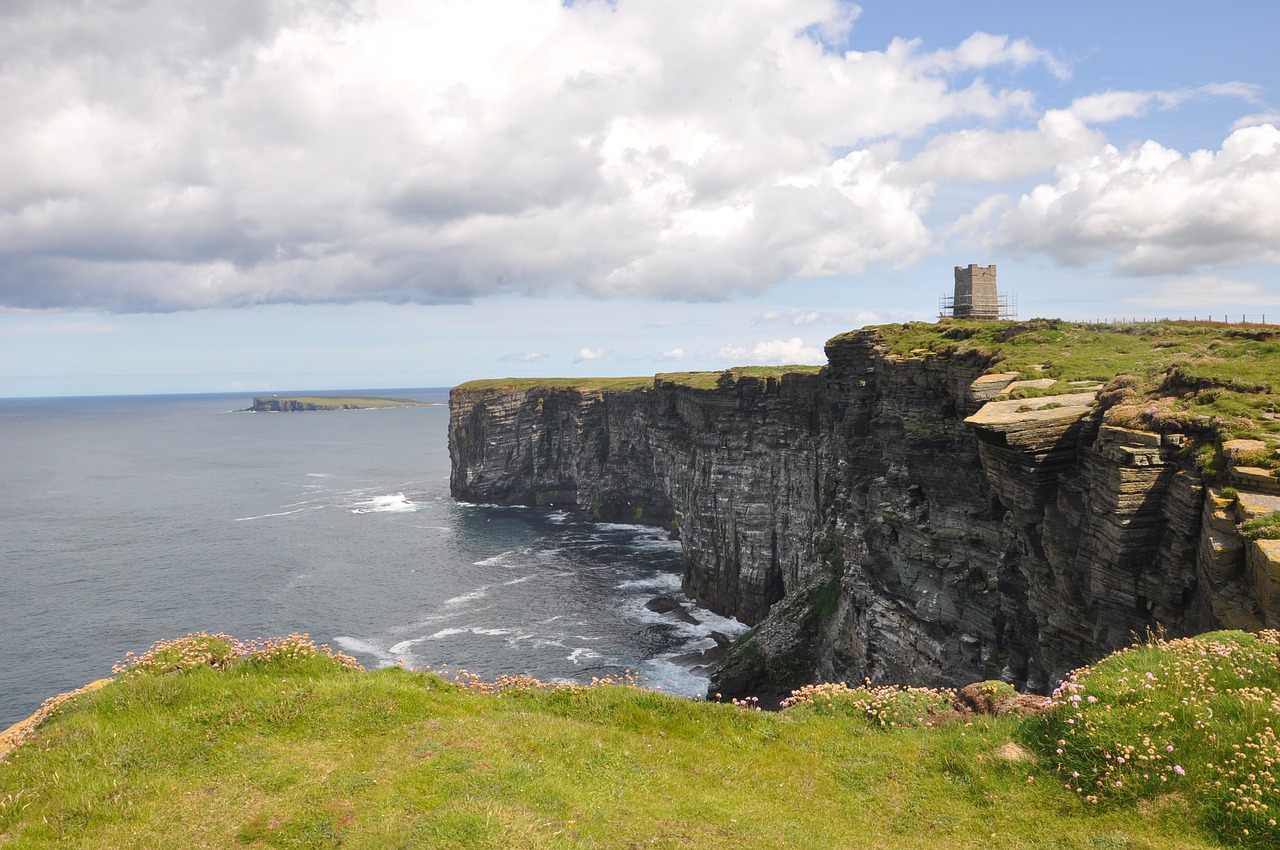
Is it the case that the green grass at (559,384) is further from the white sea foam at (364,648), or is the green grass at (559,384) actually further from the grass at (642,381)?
the white sea foam at (364,648)

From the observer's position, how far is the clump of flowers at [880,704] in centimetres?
1741

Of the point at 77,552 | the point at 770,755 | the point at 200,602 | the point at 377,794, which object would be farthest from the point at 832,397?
the point at 77,552

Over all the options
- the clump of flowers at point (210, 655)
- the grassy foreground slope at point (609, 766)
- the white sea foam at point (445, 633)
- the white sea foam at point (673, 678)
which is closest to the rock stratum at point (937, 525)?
the white sea foam at point (673, 678)

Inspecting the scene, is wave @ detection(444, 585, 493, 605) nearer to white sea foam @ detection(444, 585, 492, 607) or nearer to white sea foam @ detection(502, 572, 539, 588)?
white sea foam @ detection(444, 585, 492, 607)

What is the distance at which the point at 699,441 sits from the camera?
9525 cm

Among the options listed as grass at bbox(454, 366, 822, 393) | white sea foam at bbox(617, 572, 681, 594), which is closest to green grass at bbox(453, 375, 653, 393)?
grass at bbox(454, 366, 822, 393)

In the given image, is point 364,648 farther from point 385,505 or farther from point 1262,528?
point 385,505

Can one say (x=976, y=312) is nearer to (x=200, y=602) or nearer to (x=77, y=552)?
(x=200, y=602)

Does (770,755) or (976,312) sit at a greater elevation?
(976,312)

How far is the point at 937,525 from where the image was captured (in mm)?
43125

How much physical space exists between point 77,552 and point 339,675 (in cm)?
10425

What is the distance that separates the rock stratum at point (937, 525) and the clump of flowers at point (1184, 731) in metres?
3.36

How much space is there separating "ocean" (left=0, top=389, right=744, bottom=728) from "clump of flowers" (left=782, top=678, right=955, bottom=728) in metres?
42.7

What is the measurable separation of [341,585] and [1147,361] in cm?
8209
